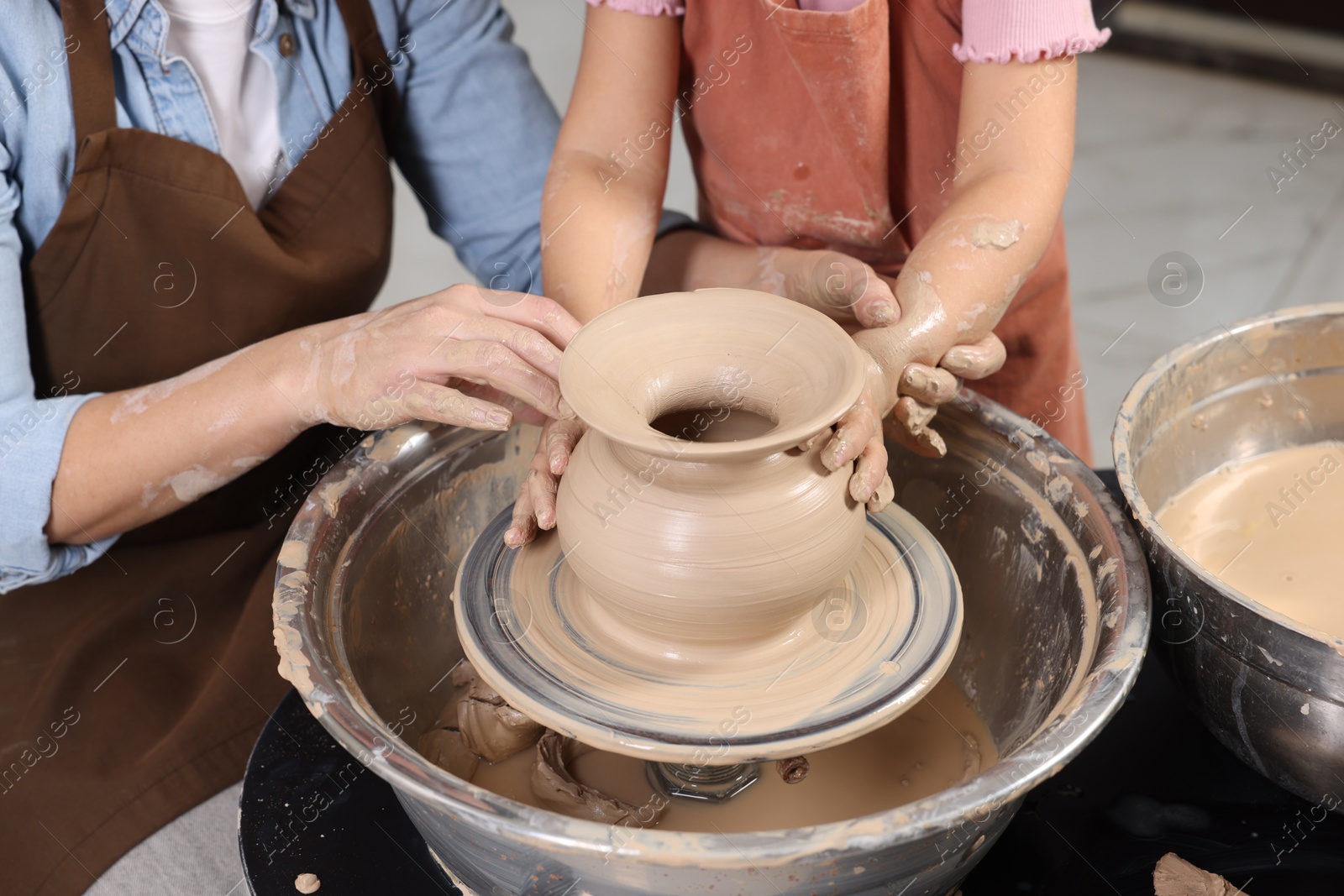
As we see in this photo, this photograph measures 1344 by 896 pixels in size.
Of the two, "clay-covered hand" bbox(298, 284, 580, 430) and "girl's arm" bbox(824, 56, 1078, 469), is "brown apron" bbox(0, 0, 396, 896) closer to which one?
"clay-covered hand" bbox(298, 284, 580, 430)

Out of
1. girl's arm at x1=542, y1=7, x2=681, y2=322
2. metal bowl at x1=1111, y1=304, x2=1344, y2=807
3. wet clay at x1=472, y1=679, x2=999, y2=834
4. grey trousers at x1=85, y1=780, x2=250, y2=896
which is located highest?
girl's arm at x1=542, y1=7, x2=681, y2=322

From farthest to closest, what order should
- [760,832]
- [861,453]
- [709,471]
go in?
1. [861,453]
2. [709,471]
3. [760,832]

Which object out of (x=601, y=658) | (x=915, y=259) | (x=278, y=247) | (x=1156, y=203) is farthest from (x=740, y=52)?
(x=1156, y=203)

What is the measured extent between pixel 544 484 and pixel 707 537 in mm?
257

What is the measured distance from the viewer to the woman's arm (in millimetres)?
1347

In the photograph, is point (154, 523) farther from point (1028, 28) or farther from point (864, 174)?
point (1028, 28)

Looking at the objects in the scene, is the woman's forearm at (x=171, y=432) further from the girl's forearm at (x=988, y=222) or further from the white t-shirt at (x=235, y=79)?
the girl's forearm at (x=988, y=222)

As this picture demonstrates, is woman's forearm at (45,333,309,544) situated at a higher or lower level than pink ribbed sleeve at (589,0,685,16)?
lower

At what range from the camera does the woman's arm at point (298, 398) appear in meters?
1.35

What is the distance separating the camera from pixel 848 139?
170cm

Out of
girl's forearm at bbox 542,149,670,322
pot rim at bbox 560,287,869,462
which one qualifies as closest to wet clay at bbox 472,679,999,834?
pot rim at bbox 560,287,869,462

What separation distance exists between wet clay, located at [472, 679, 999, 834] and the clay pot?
27 centimetres

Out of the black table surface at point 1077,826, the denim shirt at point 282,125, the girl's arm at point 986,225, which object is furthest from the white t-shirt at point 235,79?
the girl's arm at point 986,225

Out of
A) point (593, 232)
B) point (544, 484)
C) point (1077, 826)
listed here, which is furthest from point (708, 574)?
point (593, 232)
